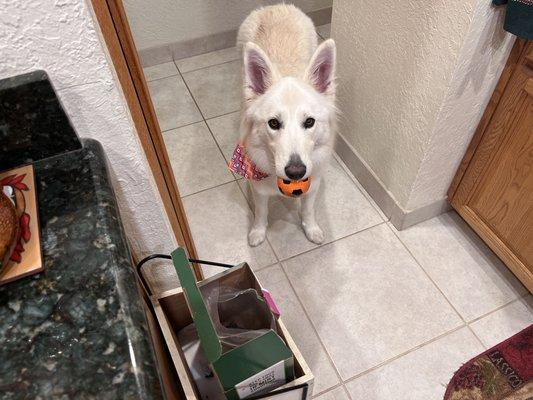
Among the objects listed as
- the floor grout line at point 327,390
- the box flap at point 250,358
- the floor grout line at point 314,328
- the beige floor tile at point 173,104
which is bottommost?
the floor grout line at point 327,390

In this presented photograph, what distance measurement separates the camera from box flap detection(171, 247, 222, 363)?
0.72m

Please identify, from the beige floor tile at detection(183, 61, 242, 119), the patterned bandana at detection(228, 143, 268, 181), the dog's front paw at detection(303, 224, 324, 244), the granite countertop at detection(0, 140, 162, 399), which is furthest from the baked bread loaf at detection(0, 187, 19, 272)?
the beige floor tile at detection(183, 61, 242, 119)

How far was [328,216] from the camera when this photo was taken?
190 centimetres

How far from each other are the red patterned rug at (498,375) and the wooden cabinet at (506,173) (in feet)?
0.82

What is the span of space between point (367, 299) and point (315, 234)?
0.36 metres

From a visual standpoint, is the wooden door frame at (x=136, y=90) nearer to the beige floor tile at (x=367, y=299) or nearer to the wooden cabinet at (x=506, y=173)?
the beige floor tile at (x=367, y=299)

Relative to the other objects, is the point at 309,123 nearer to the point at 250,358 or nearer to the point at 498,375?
the point at 250,358

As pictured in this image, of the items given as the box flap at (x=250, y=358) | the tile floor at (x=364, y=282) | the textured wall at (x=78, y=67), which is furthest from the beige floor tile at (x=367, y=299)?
the textured wall at (x=78, y=67)

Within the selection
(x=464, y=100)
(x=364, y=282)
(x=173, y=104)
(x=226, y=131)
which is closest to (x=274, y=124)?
(x=464, y=100)

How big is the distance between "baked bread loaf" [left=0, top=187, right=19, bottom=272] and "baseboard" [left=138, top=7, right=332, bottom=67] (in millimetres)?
2404

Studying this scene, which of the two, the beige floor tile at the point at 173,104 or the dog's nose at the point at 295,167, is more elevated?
the dog's nose at the point at 295,167

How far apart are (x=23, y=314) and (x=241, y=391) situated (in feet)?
1.69

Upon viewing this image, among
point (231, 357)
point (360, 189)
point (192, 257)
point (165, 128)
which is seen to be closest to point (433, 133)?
point (360, 189)

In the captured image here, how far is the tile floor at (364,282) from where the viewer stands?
4.63 ft
